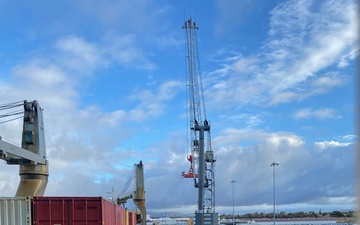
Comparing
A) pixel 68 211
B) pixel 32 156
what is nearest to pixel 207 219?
pixel 32 156

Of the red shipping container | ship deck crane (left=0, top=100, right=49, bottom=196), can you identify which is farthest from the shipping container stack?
ship deck crane (left=0, top=100, right=49, bottom=196)

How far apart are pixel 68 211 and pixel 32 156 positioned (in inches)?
423

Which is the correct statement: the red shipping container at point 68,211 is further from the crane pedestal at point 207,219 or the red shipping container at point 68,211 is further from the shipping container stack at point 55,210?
the crane pedestal at point 207,219

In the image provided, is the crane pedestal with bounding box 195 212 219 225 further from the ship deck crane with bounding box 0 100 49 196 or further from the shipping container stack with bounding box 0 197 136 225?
the shipping container stack with bounding box 0 197 136 225

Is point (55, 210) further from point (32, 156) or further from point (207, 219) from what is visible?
point (207, 219)

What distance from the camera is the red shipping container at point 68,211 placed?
748 inches

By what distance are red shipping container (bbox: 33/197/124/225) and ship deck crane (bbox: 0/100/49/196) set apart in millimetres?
8455

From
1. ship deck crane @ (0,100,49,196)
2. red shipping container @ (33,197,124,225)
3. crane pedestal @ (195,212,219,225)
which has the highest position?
ship deck crane @ (0,100,49,196)

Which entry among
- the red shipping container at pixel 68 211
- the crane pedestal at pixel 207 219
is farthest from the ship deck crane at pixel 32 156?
the crane pedestal at pixel 207 219

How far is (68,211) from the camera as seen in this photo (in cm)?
1947

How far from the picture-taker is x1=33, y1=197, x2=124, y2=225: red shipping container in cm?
1900

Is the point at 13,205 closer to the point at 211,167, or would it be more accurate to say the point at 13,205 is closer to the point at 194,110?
the point at 211,167

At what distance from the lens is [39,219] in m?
18.8

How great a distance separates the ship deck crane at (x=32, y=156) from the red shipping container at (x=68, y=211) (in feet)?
27.7
